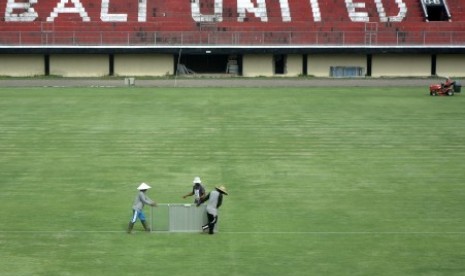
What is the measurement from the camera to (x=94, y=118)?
52.3 m

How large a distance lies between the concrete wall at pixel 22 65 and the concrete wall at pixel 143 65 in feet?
18.6

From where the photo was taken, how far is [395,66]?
79.1 m

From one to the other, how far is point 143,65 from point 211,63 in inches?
212


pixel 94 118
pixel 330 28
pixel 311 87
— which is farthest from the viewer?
pixel 330 28

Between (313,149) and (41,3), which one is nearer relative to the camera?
(313,149)

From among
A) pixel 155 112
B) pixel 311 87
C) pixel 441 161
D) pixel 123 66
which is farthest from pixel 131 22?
pixel 441 161

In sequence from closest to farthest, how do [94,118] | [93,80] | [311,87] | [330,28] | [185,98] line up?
[94,118] → [185,98] → [311,87] → [93,80] → [330,28]

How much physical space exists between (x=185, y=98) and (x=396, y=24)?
88.7ft

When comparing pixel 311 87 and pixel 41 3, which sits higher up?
pixel 41 3

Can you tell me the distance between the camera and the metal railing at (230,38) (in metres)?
77.1

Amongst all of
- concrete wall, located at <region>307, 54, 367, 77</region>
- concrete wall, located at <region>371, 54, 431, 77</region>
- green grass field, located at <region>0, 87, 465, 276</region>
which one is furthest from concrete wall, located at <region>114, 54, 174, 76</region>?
concrete wall, located at <region>371, 54, 431, 77</region>

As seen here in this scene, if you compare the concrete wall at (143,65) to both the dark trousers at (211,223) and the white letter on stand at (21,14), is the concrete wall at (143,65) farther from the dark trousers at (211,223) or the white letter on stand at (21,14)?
the dark trousers at (211,223)

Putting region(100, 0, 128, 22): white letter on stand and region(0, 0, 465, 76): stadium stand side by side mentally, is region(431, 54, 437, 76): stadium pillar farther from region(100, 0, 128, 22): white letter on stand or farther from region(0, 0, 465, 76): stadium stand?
region(100, 0, 128, 22): white letter on stand

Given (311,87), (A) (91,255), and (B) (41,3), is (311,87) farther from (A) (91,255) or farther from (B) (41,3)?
(A) (91,255)
